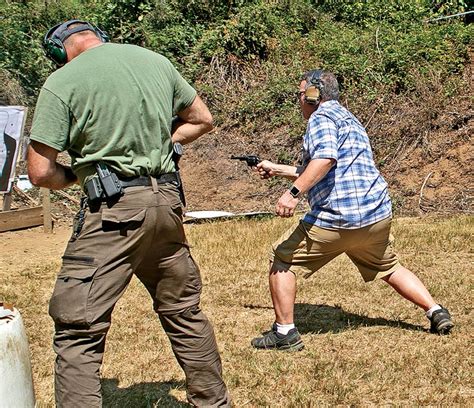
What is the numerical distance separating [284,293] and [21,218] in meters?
6.05

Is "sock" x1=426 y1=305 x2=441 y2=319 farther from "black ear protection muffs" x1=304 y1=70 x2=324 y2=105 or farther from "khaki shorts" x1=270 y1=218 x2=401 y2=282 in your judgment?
"black ear protection muffs" x1=304 y1=70 x2=324 y2=105

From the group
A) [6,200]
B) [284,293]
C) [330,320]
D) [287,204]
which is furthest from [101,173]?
[6,200]

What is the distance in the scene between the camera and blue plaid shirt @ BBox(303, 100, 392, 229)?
5.05 meters

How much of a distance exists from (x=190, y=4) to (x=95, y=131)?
48.0 ft

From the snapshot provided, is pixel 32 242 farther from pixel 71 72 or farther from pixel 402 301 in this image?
pixel 71 72

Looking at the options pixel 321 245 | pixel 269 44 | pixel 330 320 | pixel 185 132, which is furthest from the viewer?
pixel 269 44

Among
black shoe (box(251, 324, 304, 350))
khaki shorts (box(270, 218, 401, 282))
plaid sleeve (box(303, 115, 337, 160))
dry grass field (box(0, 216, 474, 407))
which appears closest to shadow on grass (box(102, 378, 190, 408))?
dry grass field (box(0, 216, 474, 407))

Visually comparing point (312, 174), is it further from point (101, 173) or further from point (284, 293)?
point (101, 173)

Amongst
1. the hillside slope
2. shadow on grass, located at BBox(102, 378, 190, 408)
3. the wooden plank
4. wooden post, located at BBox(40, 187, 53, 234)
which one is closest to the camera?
shadow on grass, located at BBox(102, 378, 190, 408)

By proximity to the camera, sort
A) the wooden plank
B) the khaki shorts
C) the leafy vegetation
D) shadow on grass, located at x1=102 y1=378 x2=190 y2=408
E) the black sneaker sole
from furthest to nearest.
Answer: the leafy vegetation, the wooden plank, the black sneaker sole, the khaki shorts, shadow on grass, located at x1=102 y1=378 x2=190 y2=408

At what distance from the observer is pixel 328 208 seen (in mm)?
5090

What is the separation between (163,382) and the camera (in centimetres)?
485

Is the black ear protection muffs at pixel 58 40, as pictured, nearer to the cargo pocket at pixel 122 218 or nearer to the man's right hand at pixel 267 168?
the cargo pocket at pixel 122 218

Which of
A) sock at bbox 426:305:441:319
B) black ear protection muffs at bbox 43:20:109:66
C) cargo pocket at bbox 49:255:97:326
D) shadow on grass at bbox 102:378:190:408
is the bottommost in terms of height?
shadow on grass at bbox 102:378:190:408
